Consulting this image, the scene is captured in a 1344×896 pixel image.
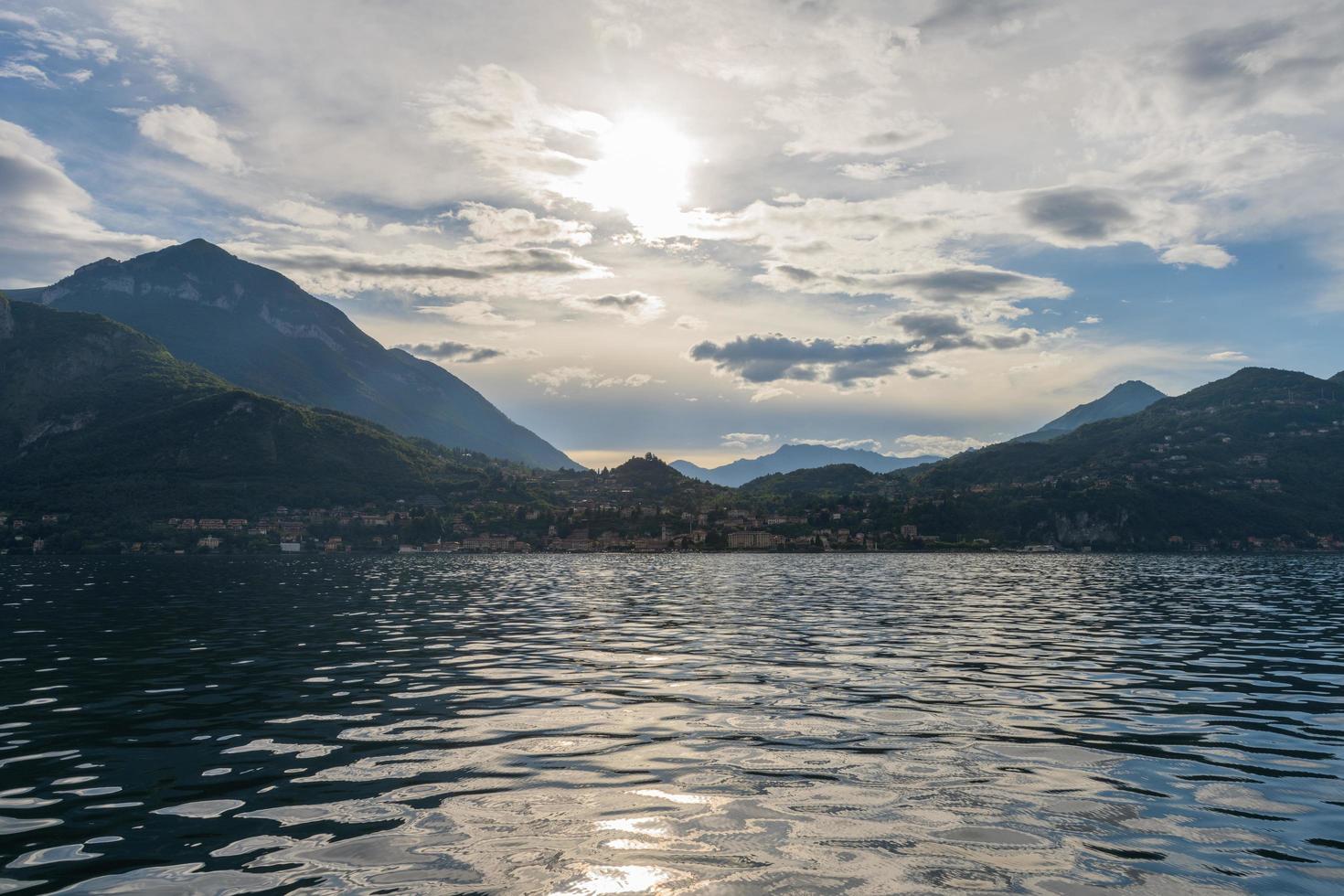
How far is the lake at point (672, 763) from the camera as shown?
422 inches

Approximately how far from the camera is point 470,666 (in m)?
30.5

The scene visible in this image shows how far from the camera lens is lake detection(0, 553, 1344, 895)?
10.7m

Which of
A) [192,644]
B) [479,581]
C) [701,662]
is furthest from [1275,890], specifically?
[479,581]

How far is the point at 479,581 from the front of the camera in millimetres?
95312

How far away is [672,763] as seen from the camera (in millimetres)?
16391

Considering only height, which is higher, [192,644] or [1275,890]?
[1275,890]

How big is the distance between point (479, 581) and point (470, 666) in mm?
67247

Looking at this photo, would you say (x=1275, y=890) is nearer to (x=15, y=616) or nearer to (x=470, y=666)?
(x=470, y=666)

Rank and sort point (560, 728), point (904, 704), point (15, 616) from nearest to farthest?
point (560, 728) < point (904, 704) < point (15, 616)

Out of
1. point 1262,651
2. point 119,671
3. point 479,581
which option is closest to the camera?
point 119,671

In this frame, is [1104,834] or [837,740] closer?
[1104,834]

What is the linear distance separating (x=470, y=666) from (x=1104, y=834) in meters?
23.7

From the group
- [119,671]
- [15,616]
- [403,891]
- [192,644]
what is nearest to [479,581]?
[15,616]

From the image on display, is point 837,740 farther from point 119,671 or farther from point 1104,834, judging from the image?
point 119,671
